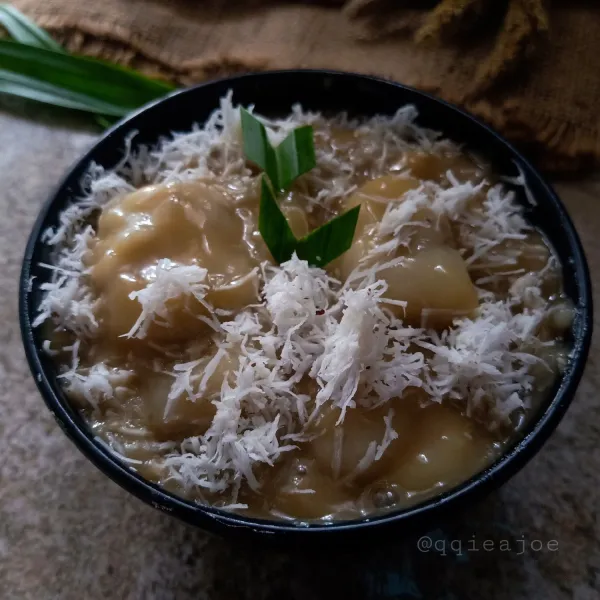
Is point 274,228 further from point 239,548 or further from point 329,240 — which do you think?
point 239,548

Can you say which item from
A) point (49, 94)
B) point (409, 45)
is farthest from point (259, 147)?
point (49, 94)

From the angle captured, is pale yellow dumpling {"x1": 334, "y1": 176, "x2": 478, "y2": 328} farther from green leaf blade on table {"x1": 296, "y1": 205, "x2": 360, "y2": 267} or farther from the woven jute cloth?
the woven jute cloth

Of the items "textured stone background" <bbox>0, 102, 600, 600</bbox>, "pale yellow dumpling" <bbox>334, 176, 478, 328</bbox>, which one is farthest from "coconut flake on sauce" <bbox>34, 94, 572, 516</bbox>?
"textured stone background" <bbox>0, 102, 600, 600</bbox>

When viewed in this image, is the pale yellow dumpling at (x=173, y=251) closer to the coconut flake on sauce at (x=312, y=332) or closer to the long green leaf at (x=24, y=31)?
the coconut flake on sauce at (x=312, y=332)

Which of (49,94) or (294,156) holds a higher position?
(294,156)

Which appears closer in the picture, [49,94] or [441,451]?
[441,451]

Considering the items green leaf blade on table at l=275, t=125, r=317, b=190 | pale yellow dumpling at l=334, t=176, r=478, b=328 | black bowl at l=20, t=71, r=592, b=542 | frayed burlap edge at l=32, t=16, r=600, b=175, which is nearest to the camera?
black bowl at l=20, t=71, r=592, b=542

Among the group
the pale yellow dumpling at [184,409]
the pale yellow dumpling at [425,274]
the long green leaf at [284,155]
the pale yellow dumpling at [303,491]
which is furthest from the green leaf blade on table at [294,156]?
the pale yellow dumpling at [303,491]
